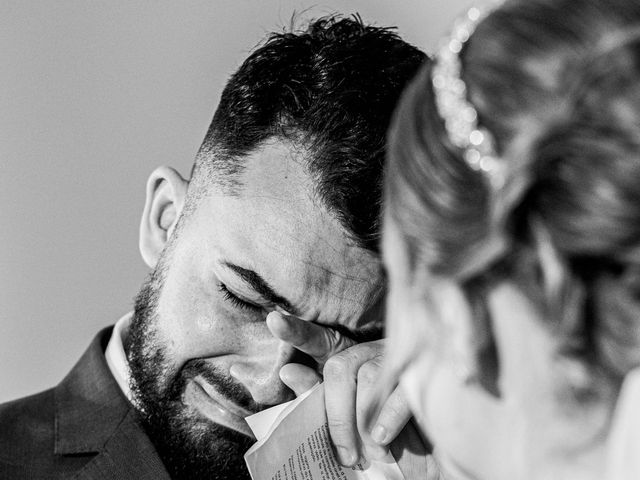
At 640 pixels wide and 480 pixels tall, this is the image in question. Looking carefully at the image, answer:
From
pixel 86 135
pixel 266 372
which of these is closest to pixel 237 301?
pixel 266 372

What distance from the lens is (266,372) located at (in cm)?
126

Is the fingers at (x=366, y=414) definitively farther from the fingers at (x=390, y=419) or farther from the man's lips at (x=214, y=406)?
the man's lips at (x=214, y=406)

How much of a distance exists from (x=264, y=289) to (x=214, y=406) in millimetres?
191

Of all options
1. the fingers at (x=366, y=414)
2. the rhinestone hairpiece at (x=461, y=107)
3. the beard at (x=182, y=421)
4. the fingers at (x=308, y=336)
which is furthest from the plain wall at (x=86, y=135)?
the rhinestone hairpiece at (x=461, y=107)

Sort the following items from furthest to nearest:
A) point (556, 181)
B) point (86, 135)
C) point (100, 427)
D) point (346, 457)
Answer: point (86, 135) → point (100, 427) → point (346, 457) → point (556, 181)

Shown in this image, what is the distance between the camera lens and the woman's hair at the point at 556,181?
1.61ft

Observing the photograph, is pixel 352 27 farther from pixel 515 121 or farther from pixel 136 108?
pixel 515 121

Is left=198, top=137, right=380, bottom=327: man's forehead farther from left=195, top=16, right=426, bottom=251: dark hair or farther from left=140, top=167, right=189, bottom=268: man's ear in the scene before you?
left=140, top=167, right=189, bottom=268: man's ear

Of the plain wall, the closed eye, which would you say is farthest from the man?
the plain wall

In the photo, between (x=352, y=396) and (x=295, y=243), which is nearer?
(x=352, y=396)

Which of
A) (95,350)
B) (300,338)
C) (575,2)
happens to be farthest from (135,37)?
(575,2)

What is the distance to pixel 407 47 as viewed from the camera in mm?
1397

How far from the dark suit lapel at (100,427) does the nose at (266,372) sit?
→ 164 mm

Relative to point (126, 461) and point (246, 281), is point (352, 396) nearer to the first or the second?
point (246, 281)
